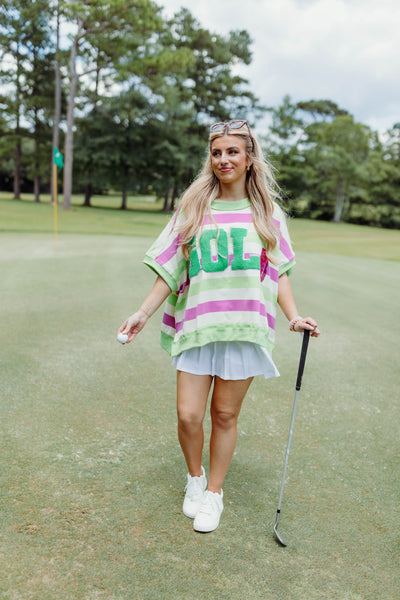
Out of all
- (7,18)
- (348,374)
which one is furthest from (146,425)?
(7,18)

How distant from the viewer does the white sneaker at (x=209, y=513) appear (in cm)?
206

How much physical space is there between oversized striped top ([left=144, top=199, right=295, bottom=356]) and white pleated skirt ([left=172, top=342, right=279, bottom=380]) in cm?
6

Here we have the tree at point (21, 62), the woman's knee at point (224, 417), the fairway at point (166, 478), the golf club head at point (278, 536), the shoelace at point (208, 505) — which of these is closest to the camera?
the fairway at point (166, 478)

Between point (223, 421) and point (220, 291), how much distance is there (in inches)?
23.7

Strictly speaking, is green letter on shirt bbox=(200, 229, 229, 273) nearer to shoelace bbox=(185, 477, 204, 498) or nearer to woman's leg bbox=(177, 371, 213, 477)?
woman's leg bbox=(177, 371, 213, 477)

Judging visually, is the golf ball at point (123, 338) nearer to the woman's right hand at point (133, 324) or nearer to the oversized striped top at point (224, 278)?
the woman's right hand at point (133, 324)

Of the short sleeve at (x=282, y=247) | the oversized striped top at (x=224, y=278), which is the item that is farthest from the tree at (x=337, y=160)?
the oversized striped top at (x=224, y=278)

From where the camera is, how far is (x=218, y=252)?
2139mm

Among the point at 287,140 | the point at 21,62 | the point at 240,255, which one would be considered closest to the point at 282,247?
the point at 240,255

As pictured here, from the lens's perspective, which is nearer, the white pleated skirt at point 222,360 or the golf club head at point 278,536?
the golf club head at point 278,536

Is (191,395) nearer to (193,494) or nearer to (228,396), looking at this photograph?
(228,396)

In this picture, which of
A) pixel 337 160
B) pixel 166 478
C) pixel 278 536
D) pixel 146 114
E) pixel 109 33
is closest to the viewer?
pixel 278 536

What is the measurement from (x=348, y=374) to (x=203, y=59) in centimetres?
4102

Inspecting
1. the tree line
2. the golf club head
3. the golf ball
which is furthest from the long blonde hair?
the tree line
